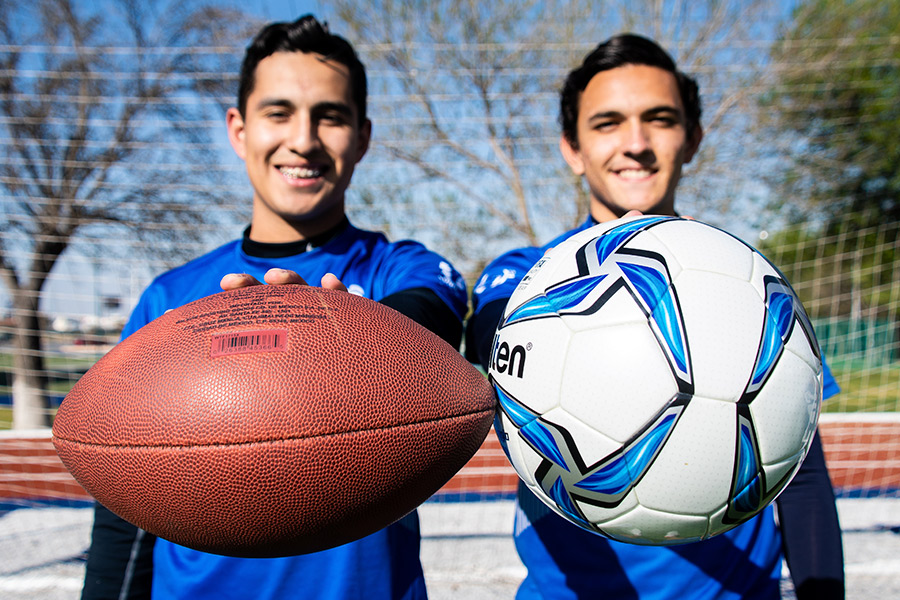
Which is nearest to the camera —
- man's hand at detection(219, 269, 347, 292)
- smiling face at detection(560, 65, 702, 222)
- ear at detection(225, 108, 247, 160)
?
man's hand at detection(219, 269, 347, 292)

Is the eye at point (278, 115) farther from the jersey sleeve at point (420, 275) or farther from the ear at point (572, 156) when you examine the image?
the ear at point (572, 156)

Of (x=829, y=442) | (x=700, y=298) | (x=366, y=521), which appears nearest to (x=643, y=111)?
(x=700, y=298)

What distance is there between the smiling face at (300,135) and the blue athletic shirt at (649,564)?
462 millimetres

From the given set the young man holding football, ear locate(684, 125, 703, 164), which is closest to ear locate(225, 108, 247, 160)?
the young man holding football

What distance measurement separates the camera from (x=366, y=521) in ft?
2.77

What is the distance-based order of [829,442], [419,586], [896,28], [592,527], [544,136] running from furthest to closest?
[896,28], [544,136], [829,442], [419,586], [592,527]

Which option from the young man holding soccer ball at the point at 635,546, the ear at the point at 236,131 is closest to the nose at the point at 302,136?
the ear at the point at 236,131

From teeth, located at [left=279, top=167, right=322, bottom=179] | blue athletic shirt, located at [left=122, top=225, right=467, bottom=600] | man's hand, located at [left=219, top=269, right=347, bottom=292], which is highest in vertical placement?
teeth, located at [left=279, top=167, right=322, bottom=179]

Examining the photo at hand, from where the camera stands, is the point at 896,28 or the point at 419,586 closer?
the point at 419,586

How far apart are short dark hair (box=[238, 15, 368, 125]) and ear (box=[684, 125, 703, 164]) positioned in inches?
34.6

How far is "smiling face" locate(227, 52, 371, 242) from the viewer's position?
1363 mm

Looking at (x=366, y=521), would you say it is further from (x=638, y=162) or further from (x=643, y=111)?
(x=643, y=111)

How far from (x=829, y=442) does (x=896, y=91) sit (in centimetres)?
358

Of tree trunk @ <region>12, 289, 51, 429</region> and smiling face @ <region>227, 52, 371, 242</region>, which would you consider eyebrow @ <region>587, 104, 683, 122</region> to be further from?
tree trunk @ <region>12, 289, 51, 429</region>
